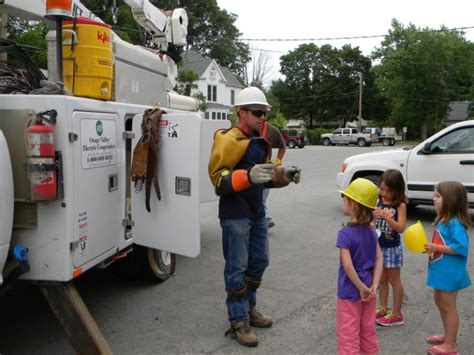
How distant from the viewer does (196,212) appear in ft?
12.4

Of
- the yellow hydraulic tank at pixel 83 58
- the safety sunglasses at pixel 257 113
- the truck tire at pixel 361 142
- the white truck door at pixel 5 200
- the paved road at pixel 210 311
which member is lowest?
the paved road at pixel 210 311

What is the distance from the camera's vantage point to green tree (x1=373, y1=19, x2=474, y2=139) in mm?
47500

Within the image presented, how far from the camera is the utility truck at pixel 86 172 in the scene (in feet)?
10.2

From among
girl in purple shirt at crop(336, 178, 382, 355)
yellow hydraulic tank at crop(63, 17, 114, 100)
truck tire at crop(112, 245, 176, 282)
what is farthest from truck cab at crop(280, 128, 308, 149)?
girl in purple shirt at crop(336, 178, 382, 355)

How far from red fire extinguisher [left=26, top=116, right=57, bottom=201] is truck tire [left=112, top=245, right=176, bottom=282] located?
205 cm

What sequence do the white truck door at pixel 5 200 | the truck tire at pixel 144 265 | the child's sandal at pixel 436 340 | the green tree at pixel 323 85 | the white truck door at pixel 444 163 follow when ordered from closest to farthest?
1. the white truck door at pixel 5 200
2. the child's sandal at pixel 436 340
3. the truck tire at pixel 144 265
4. the white truck door at pixel 444 163
5. the green tree at pixel 323 85

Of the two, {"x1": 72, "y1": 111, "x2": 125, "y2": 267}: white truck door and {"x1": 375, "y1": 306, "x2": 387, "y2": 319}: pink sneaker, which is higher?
{"x1": 72, "y1": 111, "x2": 125, "y2": 267}: white truck door

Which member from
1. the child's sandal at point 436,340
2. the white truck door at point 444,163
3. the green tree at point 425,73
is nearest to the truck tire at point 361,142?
the green tree at point 425,73

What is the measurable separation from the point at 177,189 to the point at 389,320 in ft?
6.98

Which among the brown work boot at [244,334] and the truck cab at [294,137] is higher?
the truck cab at [294,137]

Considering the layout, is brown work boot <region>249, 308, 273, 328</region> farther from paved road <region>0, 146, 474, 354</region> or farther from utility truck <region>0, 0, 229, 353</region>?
utility truck <region>0, 0, 229, 353</region>

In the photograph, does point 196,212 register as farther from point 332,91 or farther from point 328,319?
point 332,91

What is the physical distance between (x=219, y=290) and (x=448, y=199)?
253 centimetres

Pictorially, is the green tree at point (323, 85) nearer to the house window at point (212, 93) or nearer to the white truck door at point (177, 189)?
the house window at point (212, 93)
